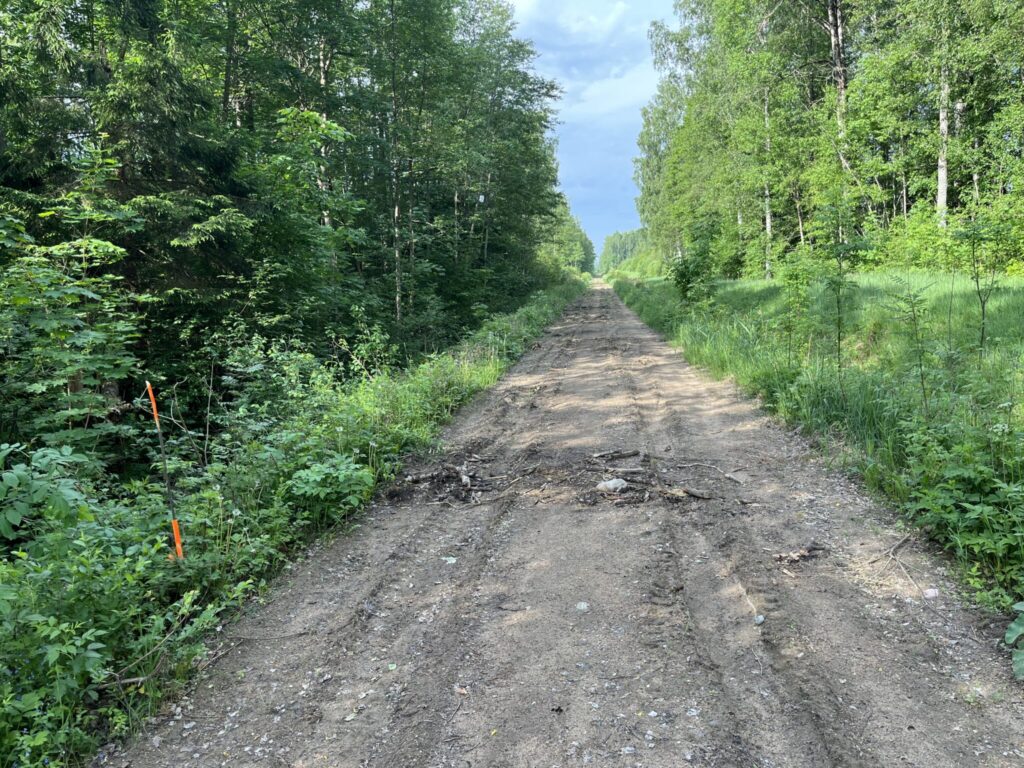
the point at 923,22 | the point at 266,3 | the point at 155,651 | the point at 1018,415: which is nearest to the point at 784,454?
the point at 1018,415

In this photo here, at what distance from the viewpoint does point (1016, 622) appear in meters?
2.65

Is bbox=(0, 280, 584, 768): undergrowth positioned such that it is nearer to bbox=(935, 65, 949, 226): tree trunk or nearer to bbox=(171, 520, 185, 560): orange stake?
bbox=(171, 520, 185, 560): orange stake

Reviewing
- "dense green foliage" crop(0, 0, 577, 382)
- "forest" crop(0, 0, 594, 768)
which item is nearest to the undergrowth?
"forest" crop(0, 0, 594, 768)

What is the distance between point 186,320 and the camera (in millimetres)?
8492

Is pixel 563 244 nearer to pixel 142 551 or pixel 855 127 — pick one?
pixel 855 127

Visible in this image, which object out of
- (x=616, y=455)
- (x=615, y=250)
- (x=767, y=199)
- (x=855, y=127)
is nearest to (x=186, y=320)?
(x=616, y=455)

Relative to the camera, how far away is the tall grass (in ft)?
11.6

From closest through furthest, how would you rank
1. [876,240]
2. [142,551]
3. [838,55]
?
[142,551]
[876,240]
[838,55]

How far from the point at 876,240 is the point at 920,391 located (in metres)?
10.8

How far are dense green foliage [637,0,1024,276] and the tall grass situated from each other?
156 centimetres

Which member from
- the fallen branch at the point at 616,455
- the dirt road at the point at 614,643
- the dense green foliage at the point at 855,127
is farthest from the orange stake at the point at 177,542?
the dense green foliage at the point at 855,127

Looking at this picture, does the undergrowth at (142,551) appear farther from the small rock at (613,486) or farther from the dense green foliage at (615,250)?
the dense green foliage at (615,250)

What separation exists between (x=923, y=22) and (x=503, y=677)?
20886 millimetres

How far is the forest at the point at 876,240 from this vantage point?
4.26 metres
